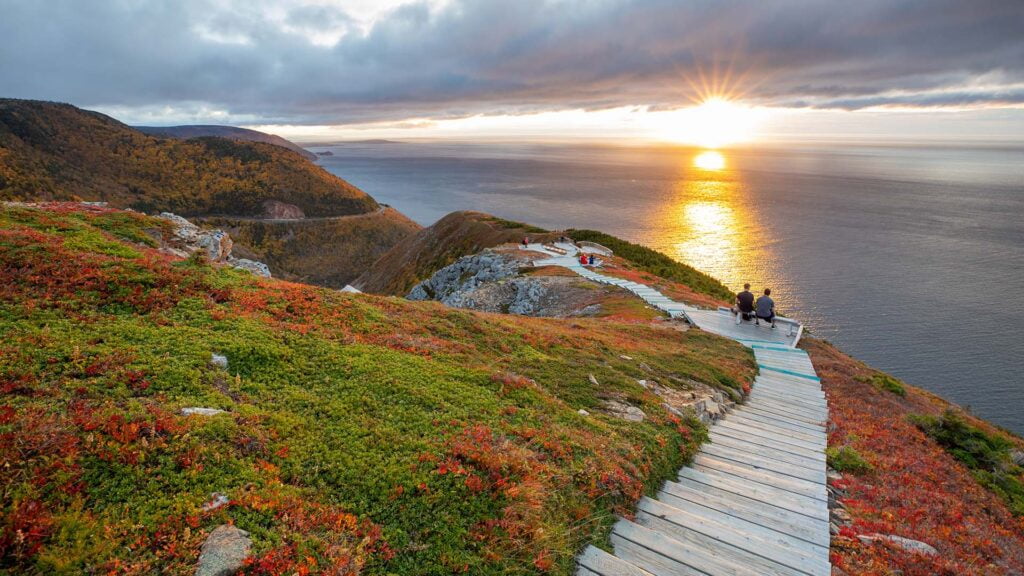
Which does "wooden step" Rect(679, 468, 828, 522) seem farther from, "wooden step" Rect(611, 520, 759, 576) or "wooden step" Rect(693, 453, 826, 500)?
"wooden step" Rect(611, 520, 759, 576)

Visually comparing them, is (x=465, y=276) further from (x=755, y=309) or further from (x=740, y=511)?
(x=740, y=511)

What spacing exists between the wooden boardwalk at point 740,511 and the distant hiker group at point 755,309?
Result: 34.6 feet

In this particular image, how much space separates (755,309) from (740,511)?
19.3 meters

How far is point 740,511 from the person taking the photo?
8.36 metres

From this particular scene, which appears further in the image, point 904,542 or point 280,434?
point 904,542

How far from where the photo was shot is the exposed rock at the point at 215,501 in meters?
5.62

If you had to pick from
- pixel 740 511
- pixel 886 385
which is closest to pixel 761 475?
pixel 740 511

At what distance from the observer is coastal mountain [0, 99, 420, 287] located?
5876 inches

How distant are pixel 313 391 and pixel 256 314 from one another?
188 inches

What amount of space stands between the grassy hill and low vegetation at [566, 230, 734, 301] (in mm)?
33192

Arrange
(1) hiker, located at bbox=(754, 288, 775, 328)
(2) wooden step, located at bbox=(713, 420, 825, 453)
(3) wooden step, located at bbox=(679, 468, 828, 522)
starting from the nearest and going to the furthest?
(3) wooden step, located at bbox=(679, 468, 828, 522) < (2) wooden step, located at bbox=(713, 420, 825, 453) < (1) hiker, located at bbox=(754, 288, 775, 328)

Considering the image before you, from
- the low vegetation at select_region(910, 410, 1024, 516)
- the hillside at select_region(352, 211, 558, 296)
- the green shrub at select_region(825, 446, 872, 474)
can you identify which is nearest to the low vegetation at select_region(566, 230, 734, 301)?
the hillside at select_region(352, 211, 558, 296)

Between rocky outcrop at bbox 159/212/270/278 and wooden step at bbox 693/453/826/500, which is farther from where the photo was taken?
rocky outcrop at bbox 159/212/270/278

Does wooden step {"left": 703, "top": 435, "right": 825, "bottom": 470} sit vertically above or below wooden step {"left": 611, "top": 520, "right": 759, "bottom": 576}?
below
